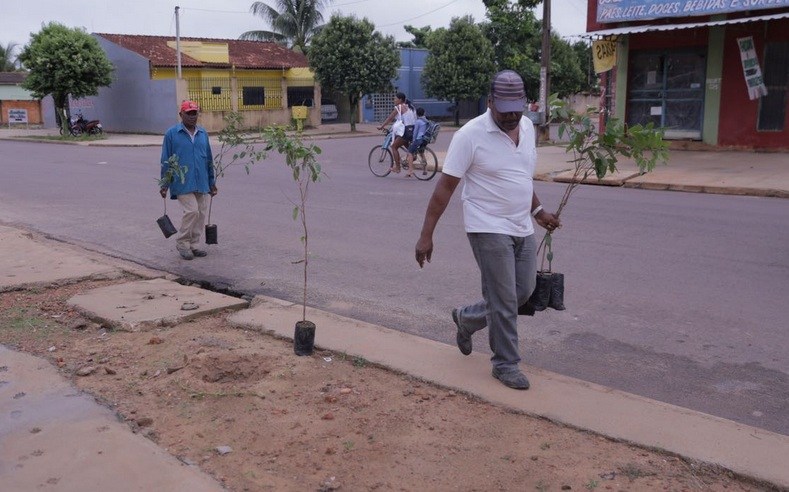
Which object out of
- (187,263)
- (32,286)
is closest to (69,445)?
(32,286)

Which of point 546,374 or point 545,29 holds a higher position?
point 545,29

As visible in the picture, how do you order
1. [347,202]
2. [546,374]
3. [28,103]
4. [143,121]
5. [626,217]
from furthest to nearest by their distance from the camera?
[28,103] < [143,121] < [347,202] < [626,217] < [546,374]

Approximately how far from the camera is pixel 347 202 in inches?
477

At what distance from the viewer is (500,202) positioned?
169 inches

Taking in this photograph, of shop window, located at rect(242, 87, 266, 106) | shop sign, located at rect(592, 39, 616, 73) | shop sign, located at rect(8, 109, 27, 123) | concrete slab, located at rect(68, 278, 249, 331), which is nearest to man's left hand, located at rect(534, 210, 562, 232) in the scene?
concrete slab, located at rect(68, 278, 249, 331)

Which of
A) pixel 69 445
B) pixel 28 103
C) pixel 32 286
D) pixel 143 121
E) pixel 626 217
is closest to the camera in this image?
pixel 69 445

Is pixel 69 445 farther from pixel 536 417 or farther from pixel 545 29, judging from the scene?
pixel 545 29

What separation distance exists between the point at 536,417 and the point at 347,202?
8.37 m

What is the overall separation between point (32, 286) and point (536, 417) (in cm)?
478

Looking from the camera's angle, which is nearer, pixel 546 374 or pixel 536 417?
pixel 536 417

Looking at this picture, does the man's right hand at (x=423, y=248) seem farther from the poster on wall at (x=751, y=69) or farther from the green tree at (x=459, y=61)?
the green tree at (x=459, y=61)

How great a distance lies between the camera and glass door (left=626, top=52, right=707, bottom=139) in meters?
19.9

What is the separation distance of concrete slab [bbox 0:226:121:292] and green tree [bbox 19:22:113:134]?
79.2 ft

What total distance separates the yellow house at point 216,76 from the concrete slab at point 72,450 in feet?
99.6
